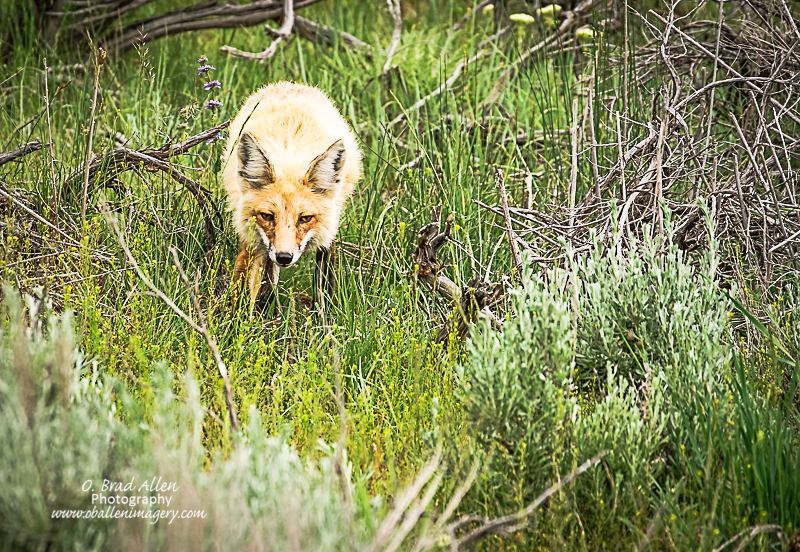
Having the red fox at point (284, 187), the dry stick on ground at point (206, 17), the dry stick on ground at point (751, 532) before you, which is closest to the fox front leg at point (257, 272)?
the red fox at point (284, 187)

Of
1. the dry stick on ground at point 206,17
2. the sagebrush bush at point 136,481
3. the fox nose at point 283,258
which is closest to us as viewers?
the sagebrush bush at point 136,481

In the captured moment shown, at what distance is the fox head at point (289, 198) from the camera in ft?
11.4

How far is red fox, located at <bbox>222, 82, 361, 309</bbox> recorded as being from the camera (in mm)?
3520

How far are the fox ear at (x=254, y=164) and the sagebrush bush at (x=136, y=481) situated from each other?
187 centimetres

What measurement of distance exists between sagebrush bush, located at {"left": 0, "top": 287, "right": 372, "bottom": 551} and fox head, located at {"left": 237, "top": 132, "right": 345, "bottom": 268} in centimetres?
175

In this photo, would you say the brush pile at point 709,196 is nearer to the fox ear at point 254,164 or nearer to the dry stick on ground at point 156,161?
the fox ear at point 254,164

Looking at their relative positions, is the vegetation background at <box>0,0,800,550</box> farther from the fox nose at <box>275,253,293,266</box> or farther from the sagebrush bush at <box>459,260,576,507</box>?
the fox nose at <box>275,253,293,266</box>

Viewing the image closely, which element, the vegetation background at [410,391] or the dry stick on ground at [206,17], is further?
the dry stick on ground at [206,17]

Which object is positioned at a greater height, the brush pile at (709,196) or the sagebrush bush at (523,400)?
the brush pile at (709,196)

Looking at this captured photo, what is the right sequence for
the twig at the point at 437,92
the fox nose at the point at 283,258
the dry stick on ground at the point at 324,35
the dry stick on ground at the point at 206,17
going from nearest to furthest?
the fox nose at the point at 283,258, the twig at the point at 437,92, the dry stick on ground at the point at 206,17, the dry stick on ground at the point at 324,35

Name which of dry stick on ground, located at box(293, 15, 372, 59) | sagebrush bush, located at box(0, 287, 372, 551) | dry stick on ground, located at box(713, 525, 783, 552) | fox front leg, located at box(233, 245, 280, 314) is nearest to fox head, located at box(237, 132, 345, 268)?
fox front leg, located at box(233, 245, 280, 314)

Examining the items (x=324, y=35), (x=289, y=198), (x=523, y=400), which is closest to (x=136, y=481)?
(x=523, y=400)

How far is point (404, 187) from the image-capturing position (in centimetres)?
448

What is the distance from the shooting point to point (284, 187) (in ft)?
12.0
